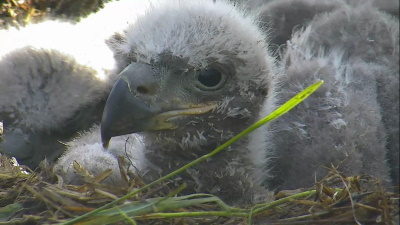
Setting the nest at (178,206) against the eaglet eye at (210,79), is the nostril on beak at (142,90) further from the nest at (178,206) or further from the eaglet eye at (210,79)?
the nest at (178,206)

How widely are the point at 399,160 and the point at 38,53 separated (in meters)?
1.71

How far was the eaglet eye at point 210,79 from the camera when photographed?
86.1 inches

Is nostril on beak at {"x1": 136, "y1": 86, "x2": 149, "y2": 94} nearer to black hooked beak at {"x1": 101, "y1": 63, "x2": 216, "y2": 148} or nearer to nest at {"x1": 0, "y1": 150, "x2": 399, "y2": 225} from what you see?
black hooked beak at {"x1": 101, "y1": 63, "x2": 216, "y2": 148}

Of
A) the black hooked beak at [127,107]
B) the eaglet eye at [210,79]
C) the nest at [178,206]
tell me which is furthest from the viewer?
the eaglet eye at [210,79]

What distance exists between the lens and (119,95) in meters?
2.01

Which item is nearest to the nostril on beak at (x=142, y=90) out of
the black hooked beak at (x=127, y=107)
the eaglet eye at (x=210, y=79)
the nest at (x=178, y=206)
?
the black hooked beak at (x=127, y=107)

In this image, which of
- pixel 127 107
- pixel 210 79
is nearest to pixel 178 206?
pixel 127 107

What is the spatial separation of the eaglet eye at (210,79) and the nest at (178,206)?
1.37 ft

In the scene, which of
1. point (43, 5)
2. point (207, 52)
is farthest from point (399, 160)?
point (43, 5)

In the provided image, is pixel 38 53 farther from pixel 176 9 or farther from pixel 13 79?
pixel 176 9

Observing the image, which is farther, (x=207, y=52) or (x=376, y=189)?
(x=207, y=52)

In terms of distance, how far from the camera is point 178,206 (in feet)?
6.00

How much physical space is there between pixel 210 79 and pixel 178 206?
0.55 meters

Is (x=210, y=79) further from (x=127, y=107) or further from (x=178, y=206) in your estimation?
(x=178, y=206)
